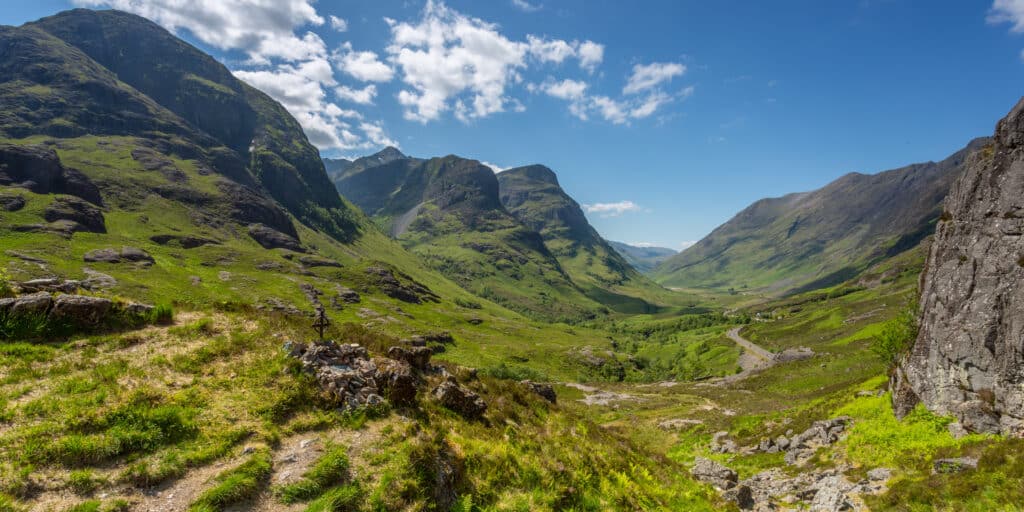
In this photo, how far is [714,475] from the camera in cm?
3069

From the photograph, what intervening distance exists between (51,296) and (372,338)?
47.6 ft

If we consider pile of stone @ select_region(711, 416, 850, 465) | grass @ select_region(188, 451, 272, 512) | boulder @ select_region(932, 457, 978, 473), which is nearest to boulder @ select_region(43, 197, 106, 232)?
grass @ select_region(188, 451, 272, 512)

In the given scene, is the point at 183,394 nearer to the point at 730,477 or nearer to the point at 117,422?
the point at 117,422

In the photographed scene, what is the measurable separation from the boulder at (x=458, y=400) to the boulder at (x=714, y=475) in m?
19.2

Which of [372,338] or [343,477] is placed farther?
[372,338]

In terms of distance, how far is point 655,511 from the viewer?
18.3 m

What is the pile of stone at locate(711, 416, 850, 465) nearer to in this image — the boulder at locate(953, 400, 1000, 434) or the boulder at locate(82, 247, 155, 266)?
the boulder at locate(953, 400, 1000, 434)

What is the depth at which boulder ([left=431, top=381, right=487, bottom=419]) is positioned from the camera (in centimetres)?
2070

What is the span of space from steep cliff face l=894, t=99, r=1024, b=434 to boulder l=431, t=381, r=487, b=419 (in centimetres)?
3320

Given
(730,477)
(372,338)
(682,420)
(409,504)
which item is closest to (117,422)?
(409,504)

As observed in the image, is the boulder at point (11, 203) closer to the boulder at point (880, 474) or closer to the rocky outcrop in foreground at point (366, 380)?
the rocky outcrop in foreground at point (366, 380)

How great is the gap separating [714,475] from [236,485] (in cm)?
3141

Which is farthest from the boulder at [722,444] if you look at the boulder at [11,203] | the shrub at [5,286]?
the boulder at [11,203]

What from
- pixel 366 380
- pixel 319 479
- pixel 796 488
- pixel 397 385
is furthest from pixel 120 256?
pixel 796 488
